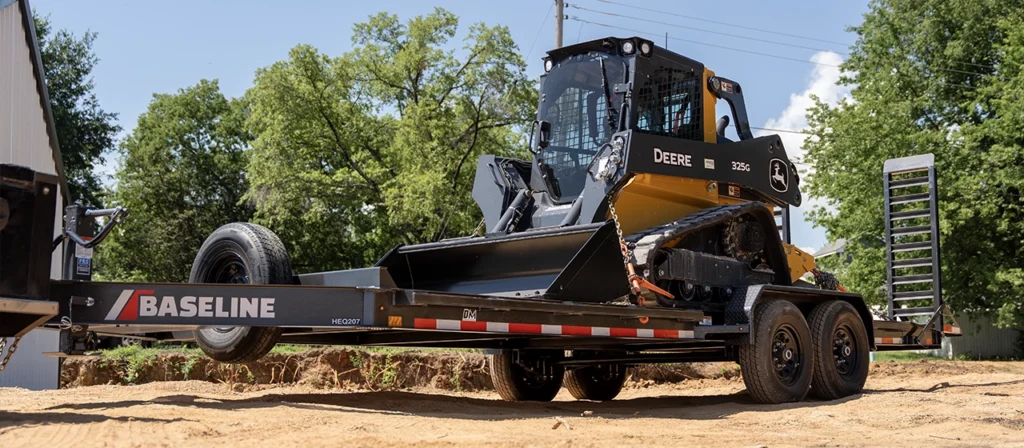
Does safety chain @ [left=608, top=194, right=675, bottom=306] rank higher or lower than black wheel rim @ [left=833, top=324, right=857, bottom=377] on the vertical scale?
higher

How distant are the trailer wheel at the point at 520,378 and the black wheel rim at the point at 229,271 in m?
4.10

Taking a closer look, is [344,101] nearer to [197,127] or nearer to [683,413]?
[197,127]

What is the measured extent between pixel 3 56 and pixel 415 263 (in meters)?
10.2

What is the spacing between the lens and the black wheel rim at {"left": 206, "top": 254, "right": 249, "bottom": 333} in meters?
8.91

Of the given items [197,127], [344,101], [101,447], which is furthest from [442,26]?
[101,447]

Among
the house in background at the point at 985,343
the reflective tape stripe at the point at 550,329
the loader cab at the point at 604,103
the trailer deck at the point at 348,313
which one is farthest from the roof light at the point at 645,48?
the house in background at the point at 985,343

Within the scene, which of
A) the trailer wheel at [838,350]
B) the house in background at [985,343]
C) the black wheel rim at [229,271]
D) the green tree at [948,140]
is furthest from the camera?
the house in background at [985,343]

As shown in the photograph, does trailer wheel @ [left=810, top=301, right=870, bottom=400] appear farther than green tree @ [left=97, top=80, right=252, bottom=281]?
No

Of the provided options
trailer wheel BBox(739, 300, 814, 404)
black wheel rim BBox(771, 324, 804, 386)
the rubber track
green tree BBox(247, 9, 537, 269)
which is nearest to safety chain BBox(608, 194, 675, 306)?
the rubber track

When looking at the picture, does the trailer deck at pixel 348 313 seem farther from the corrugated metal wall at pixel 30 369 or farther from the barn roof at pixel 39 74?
the barn roof at pixel 39 74

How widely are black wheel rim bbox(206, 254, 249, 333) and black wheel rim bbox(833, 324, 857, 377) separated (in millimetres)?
6554

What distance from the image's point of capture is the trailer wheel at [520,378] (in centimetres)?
1243

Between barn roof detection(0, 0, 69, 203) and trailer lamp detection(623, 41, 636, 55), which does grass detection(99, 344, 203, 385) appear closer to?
barn roof detection(0, 0, 69, 203)

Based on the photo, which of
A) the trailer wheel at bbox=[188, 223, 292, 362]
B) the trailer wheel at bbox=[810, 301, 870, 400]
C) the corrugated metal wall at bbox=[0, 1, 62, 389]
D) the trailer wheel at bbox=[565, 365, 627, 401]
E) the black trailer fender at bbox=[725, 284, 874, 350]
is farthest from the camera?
the corrugated metal wall at bbox=[0, 1, 62, 389]
